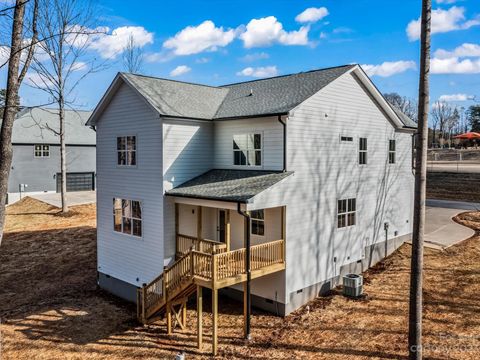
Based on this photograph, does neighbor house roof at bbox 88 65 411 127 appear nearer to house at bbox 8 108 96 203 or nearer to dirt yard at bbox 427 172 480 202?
dirt yard at bbox 427 172 480 202

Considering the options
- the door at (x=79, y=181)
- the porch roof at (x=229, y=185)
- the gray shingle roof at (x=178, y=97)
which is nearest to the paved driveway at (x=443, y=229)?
the porch roof at (x=229, y=185)

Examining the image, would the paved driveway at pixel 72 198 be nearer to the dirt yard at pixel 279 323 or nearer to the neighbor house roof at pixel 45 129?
the neighbor house roof at pixel 45 129

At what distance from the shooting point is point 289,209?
13.6m

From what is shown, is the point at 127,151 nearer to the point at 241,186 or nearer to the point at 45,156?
the point at 241,186

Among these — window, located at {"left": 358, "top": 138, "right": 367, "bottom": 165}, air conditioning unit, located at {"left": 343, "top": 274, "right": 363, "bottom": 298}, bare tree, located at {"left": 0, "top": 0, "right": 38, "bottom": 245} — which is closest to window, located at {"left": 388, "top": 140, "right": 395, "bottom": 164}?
window, located at {"left": 358, "top": 138, "right": 367, "bottom": 165}

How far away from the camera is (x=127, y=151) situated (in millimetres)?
16234

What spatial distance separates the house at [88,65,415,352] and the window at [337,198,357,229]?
5 cm

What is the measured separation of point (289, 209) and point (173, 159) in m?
4.74

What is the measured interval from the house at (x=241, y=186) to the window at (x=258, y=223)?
0.06 m

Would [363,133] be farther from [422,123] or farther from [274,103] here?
[422,123]

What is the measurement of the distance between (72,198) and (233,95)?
2246 cm

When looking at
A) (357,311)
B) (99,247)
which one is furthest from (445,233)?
(99,247)

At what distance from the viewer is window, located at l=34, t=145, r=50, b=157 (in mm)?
37719

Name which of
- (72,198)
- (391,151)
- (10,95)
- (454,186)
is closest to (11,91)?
(10,95)
